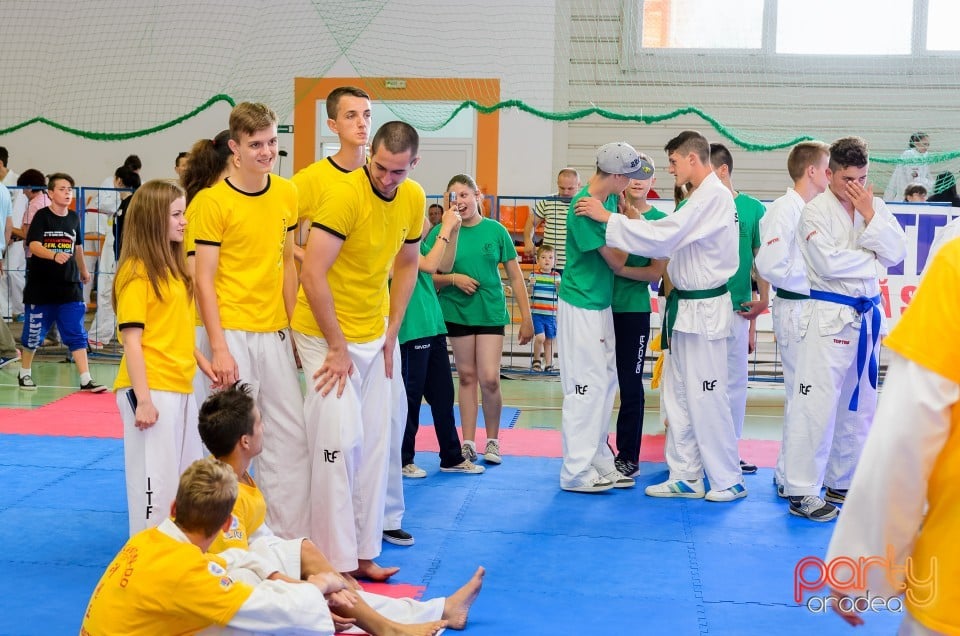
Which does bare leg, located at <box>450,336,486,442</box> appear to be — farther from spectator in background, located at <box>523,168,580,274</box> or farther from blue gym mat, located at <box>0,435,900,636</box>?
spectator in background, located at <box>523,168,580,274</box>

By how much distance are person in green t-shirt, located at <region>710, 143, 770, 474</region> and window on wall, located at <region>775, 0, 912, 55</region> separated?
311 inches

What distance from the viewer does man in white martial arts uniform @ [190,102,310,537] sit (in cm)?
436

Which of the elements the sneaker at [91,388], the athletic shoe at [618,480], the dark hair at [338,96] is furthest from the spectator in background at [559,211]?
the dark hair at [338,96]

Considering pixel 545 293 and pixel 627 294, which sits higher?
pixel 627 294

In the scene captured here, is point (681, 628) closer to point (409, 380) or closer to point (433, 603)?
point (433, 603)

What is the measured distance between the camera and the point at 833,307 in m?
5.53

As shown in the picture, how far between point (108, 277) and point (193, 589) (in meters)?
9.58

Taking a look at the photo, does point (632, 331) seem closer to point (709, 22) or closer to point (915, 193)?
point (915, 193)

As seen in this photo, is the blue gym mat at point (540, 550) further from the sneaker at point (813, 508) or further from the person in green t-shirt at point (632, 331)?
the person in green t-shirt at point (632, 331)

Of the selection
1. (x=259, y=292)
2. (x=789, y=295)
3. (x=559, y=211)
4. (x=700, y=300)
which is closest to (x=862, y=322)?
(x=789, y=295)

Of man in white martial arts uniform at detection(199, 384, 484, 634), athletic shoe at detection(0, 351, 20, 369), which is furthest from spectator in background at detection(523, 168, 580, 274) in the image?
man in white martial arts uniform at detection(199, 384, 484, 634)

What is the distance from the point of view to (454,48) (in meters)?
14.2

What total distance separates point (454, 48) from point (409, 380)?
9.07 m

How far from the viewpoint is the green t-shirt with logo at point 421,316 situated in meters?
6.11
